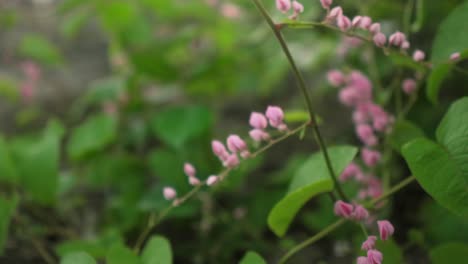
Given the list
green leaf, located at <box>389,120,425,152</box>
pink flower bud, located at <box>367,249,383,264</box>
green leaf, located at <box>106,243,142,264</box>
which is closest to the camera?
pink flower bud, located at <box>367,249,383,264</box>

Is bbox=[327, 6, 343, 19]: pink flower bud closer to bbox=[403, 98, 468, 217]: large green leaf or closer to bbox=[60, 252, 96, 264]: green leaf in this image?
bbox=[403, 98, 468, 217]: large green leaf

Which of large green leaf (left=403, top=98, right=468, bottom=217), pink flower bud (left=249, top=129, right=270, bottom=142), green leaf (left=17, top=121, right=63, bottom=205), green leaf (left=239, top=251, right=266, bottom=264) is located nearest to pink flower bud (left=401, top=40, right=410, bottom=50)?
large green leaf (left=403, top=98, right=468, bottom=217)

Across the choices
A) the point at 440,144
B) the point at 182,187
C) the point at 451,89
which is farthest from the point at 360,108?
the point at 451,89

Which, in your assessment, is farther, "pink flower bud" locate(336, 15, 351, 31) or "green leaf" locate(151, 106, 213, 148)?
"green leaf" locate(151, 106, 213, 148)

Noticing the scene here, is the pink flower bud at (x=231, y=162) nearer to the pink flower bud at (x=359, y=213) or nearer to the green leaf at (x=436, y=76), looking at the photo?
the pink flower bud at (x=359, y=213)

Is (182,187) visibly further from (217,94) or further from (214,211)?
(217,94)

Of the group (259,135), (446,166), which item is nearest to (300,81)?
(259,135)

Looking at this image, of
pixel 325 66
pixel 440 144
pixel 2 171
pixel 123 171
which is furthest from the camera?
pixel 325 66

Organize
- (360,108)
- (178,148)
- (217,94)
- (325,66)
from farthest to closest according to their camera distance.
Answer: (325,66) → (217,94) → (178,148) → (360,108)
